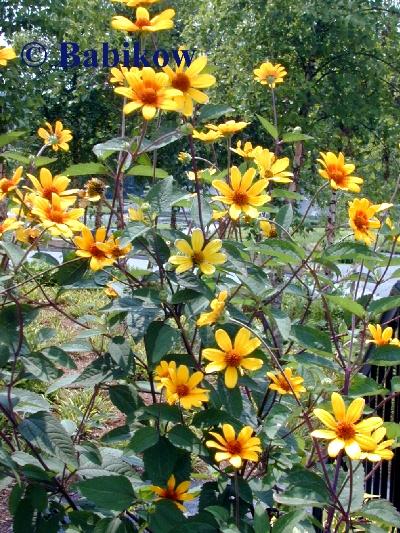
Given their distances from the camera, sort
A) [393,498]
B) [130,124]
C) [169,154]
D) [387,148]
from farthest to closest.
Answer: [169,154] < [130,124] < [387,148] < [393,498]

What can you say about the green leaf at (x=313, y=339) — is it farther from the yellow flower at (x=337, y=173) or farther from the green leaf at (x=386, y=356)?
the yellow flower at (x=337, y=173)

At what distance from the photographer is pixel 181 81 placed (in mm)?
933

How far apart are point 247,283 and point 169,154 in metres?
5.34

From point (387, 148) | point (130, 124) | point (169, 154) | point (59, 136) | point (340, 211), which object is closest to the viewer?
point (59, 136)

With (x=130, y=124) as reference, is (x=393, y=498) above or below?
above

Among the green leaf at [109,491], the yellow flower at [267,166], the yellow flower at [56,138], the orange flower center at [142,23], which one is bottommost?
the green leaf at [109,491]

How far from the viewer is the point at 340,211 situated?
5.31 metres

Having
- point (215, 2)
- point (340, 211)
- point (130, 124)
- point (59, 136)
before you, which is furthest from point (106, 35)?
point (59, 136)

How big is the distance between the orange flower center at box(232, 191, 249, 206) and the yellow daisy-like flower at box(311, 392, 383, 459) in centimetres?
29

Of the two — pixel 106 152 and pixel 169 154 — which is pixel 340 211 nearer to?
pixel 169 154

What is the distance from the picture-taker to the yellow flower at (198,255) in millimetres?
942

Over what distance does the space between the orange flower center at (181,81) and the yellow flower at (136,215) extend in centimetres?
16
